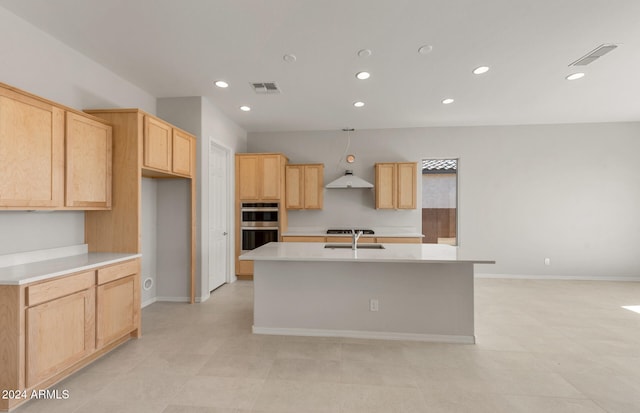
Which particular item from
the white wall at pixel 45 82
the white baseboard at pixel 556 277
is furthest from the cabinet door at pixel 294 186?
the white baseboard at pixel 556 277

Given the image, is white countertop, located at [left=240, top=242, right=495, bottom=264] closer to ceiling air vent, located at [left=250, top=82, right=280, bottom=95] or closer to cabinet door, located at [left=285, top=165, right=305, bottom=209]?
ceiling air vent, located at [left=250, top=82, right=280, bottom=95]

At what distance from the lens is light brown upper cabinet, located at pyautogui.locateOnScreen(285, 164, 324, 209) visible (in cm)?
557

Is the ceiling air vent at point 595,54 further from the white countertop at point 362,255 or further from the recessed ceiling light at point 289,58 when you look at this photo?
the recessed ceiling light at point 289,58

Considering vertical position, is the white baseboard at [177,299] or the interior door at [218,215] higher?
the interior door at [218,215]

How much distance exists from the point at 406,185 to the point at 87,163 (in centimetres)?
478

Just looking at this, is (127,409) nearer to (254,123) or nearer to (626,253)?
(254,123)

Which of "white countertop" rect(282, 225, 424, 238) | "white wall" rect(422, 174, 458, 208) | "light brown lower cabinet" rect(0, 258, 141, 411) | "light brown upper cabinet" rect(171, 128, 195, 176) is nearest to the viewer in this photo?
"light brown lower cabinet" rect(0, 258, 141, 411)

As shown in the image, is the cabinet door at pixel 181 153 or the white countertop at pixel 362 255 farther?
the cabinet door at pixel 181 153

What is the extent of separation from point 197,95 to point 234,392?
379 centimetres

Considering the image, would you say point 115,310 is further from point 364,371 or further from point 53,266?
point 364,371

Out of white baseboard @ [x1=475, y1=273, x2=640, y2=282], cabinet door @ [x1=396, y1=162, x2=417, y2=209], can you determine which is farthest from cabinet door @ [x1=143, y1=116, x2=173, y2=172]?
white baseboard @ [x1=475, y1=273, x2=640, y2=282]

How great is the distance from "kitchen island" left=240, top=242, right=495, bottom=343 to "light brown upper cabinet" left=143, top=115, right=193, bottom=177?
5.11ft

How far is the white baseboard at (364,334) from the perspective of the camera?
111 inches

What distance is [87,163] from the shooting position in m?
2.61
